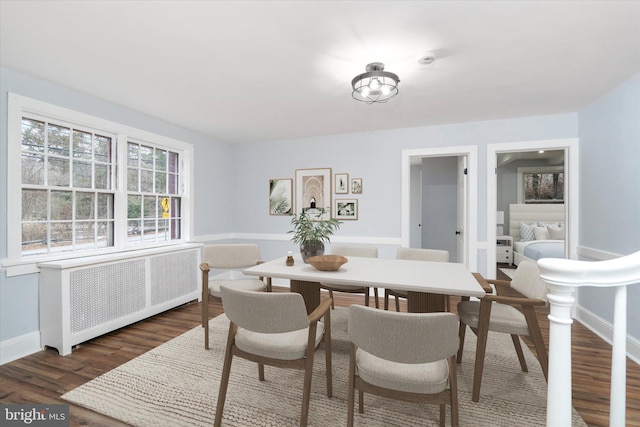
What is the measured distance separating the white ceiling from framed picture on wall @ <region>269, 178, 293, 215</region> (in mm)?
1657

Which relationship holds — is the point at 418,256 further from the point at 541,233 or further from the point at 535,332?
the point at 541,233

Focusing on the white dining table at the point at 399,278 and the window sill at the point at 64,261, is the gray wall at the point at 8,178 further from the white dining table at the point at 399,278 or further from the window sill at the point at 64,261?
the white dining table at the point at 399,278

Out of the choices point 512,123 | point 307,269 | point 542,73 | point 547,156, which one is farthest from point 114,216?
point 547,156

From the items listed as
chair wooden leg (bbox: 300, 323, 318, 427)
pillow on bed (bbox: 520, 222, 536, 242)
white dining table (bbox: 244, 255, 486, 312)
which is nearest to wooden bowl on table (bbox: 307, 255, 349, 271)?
white dining table (bbox: 244, 255, 486, 312)

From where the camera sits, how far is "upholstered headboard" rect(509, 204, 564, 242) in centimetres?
Result: 686

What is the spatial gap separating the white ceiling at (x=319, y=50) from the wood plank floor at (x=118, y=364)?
7.90 feet

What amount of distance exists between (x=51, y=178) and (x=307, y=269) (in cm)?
258

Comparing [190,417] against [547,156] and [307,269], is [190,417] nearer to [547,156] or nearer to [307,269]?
[307,269]

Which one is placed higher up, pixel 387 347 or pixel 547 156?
pixel 547 156

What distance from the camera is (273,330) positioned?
1.59 m

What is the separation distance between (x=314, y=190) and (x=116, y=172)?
2.60m

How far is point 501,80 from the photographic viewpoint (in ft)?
8.89

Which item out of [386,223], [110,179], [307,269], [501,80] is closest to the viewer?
[307,269]

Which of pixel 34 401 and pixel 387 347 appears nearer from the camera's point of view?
pixel 387 347
